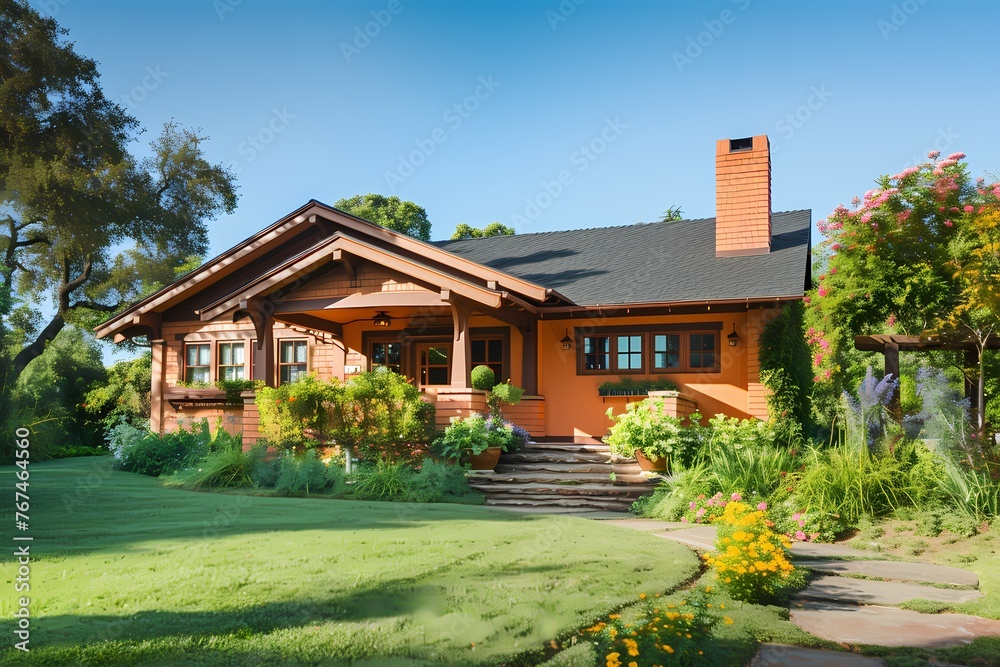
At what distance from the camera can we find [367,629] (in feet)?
14.1

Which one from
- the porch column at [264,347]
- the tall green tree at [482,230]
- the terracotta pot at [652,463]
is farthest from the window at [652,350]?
the tall green tree at [482,230]

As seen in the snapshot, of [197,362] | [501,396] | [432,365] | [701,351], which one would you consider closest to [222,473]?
[501,396]

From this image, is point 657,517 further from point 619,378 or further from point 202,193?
point 202,193

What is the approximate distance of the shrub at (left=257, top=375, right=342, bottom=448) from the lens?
13.3m

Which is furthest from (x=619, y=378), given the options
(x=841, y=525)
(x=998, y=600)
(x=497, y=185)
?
(x=998, y=600)

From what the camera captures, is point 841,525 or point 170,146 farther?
point 170,146

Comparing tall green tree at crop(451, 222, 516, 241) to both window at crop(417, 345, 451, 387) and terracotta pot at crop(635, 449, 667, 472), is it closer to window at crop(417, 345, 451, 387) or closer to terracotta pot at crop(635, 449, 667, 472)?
window at crop(417, 345, 451, 387)

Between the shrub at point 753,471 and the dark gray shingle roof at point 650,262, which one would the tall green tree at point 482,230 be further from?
the shrub at point 753,471

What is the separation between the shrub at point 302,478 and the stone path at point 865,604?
18.6 feet

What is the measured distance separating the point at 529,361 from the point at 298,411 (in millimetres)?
4745

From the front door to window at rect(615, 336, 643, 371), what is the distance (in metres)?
3.80

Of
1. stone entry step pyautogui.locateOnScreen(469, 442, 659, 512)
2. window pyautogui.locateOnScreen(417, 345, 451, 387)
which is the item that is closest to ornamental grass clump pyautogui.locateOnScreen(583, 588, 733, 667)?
stone entry step pyautogui.locateOnScreen(469, 442, 659, 512)

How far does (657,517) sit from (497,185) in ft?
30.3

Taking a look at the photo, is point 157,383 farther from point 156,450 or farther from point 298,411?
point 298,411
